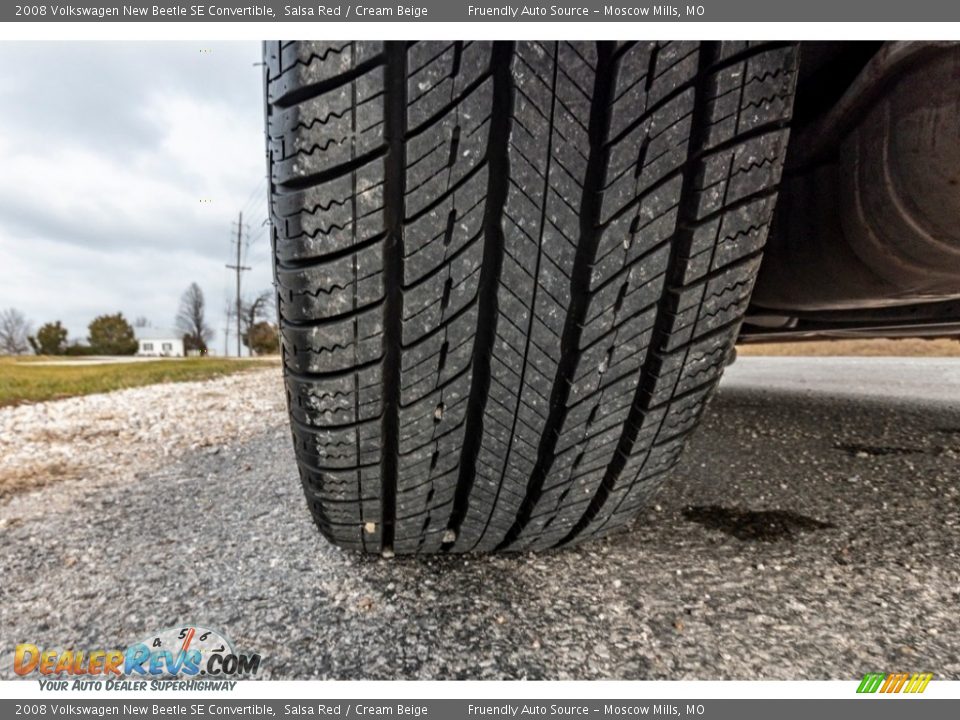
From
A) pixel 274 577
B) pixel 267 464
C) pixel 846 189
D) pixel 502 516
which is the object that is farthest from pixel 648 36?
pixel 267 464

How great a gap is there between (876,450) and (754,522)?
2.55ft

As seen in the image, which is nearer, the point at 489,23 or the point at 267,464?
the point at 489,23

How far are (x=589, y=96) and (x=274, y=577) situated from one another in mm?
847

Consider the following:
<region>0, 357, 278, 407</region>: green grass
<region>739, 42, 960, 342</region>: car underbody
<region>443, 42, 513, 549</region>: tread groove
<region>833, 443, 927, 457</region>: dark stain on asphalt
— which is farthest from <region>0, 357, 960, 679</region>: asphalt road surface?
<region>0, 357, 278, 407</region>: green grass

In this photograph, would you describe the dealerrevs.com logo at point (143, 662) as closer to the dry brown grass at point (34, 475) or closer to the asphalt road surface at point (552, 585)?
the asphalt road surface at point (552, 585)

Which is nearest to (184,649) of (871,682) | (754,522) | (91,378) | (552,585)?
(552,585)

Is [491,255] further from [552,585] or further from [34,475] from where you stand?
[34,475]

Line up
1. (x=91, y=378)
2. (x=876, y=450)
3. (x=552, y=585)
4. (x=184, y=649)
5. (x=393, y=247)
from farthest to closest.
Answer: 1. (x=91, y=378)
2. (x=876, y=450)
3. (x=552, y=585)
4. (x=184, y=649)
5. (x=393, y=247)

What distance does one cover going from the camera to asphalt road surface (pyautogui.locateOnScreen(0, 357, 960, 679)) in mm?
683

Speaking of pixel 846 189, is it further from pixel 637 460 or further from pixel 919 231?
pixel 637 460

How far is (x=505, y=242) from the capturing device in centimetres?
61

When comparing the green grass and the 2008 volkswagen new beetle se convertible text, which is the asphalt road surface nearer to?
the 2008 volkswagen new beetle se convertible text

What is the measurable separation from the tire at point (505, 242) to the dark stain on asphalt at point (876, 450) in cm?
110

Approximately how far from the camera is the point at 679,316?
68 centimetres
